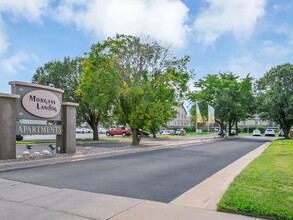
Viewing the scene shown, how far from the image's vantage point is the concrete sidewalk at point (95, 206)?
17.4 ft

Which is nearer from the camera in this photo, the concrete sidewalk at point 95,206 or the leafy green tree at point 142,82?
the concrete sidewalk at point 95,206

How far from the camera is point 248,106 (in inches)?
1800

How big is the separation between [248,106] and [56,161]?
1517 inches

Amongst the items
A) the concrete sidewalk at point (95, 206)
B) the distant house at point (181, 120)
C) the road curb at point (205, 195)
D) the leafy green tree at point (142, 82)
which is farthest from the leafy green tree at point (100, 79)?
the distant house at point (181, 120)

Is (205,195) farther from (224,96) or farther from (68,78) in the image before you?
(224,96)

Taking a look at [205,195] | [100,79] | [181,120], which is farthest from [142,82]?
[181,120]

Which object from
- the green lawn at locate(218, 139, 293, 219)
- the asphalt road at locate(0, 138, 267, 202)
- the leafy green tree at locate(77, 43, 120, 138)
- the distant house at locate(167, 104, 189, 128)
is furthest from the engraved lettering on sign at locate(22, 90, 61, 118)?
the distant house at locate(167, 104, 189, 128)

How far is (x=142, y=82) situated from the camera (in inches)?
894

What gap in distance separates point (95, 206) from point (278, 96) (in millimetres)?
35214

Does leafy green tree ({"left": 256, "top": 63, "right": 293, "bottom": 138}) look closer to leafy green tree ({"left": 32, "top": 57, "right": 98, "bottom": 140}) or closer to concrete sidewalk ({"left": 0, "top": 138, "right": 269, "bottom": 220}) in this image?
leafy green tree ({"left": 32, "top": 57, "right": 98, "bottom": 140})

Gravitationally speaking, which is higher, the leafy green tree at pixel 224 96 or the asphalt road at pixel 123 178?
the leafy green tree at pixel 224 96

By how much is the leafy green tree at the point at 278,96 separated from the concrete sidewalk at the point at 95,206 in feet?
107

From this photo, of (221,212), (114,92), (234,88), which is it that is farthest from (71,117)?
(234,88)

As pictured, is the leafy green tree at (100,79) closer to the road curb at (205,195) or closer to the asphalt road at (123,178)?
the asphalt road at (123,178)
